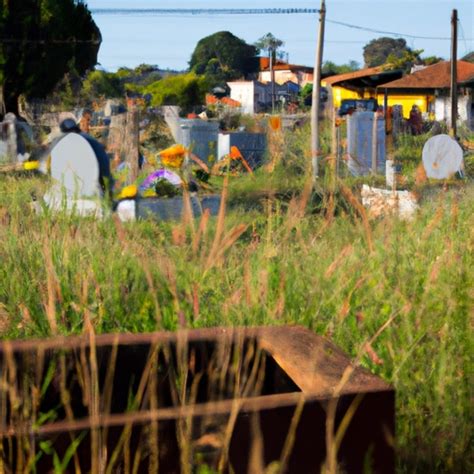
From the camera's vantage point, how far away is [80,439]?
1.70m

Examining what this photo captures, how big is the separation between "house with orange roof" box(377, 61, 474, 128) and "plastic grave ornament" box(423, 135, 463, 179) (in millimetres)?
22090

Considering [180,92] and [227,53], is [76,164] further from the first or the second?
[227,53]

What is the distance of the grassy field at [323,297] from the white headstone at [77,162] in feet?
10.5

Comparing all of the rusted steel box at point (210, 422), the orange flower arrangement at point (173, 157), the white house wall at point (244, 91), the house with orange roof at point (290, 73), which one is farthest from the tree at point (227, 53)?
the rusted steel box at point (210, 422)

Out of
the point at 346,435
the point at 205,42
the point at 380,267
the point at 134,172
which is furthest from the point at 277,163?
the point at 205,42

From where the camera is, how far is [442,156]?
11961 millimetres

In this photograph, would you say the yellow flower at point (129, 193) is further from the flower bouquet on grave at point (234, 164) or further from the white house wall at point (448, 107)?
the white house wall at point (448, 107)

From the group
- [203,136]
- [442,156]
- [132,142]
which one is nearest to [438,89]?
[203,136]

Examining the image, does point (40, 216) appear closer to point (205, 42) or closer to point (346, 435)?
point (346, 435)

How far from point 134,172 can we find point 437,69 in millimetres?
28858

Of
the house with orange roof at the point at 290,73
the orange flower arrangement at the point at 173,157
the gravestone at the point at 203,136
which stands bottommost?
the orange flower arrangement at the point at 173,157

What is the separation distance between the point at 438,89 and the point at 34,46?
16.6m

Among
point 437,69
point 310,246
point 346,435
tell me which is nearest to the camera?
point 346,435

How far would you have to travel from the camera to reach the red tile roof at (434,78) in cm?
3516
